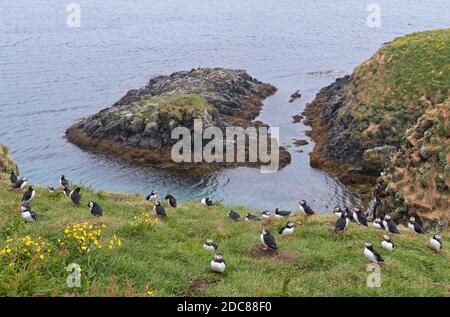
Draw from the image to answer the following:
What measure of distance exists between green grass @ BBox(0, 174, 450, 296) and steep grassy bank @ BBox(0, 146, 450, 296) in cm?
4

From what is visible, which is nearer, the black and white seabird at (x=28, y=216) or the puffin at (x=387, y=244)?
the puffin at (x=387, y=244)

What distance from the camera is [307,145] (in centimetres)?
7031

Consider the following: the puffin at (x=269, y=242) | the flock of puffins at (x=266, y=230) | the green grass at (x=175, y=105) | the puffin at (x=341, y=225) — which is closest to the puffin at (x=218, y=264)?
the flock of puffins at (x=266, y=230)

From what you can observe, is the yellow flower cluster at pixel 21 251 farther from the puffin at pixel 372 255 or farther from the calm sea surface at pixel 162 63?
the calm sea surface at pixel 162 63

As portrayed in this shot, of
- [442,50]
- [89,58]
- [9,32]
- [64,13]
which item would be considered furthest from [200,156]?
[64,13]

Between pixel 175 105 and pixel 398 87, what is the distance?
3179 cm

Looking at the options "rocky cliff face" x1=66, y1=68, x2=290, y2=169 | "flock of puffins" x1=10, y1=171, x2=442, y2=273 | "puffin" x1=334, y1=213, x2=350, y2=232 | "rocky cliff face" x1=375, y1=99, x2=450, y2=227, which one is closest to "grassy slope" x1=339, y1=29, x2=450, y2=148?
"rocky cliff face" x1=66, y1=68, x2=290, y2=169

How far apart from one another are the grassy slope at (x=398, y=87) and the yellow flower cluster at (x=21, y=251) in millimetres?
53317

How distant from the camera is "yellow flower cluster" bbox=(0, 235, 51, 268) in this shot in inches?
582

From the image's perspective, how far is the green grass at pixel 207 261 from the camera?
14.9 meters

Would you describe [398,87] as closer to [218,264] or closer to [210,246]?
[210,246]

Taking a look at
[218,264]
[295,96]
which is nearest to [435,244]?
[218,264]

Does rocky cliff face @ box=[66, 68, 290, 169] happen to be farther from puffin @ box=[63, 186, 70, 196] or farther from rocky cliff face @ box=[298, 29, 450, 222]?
puffin @ box=[63, 186, 70, 196]
